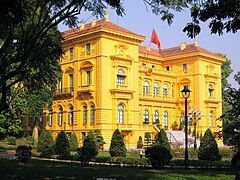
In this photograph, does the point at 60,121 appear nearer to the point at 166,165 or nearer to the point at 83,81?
the point at 83,81

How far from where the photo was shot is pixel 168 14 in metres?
13.7

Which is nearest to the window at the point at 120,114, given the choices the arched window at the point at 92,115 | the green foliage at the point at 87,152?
the arched window at the point at 92,115

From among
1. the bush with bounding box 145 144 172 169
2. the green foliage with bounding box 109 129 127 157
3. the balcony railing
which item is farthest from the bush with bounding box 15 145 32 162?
the balcony railing

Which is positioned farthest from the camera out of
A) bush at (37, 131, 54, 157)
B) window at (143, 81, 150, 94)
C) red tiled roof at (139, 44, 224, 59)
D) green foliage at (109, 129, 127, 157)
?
red tiled roof at (139, 44, 224, 59)

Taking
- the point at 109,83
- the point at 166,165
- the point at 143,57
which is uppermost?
the point at 143,57

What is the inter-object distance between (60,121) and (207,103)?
73.6ft

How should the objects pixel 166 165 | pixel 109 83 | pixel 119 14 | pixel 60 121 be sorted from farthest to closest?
pixel 60 121, pixel 109 83, pixel 166 165, pixel 119 14

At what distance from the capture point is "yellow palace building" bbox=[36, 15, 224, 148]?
46.0m

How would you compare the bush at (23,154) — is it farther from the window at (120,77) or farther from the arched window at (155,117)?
the arched window at (155,117)

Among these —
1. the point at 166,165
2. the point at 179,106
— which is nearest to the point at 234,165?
the point at 166,165

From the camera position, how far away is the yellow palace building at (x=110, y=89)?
46.0 meters

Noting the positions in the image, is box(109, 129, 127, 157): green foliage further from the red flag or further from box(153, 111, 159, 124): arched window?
the red flag

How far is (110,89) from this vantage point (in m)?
46.4

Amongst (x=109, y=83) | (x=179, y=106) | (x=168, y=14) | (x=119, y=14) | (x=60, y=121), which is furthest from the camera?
(x=179, y=106)
